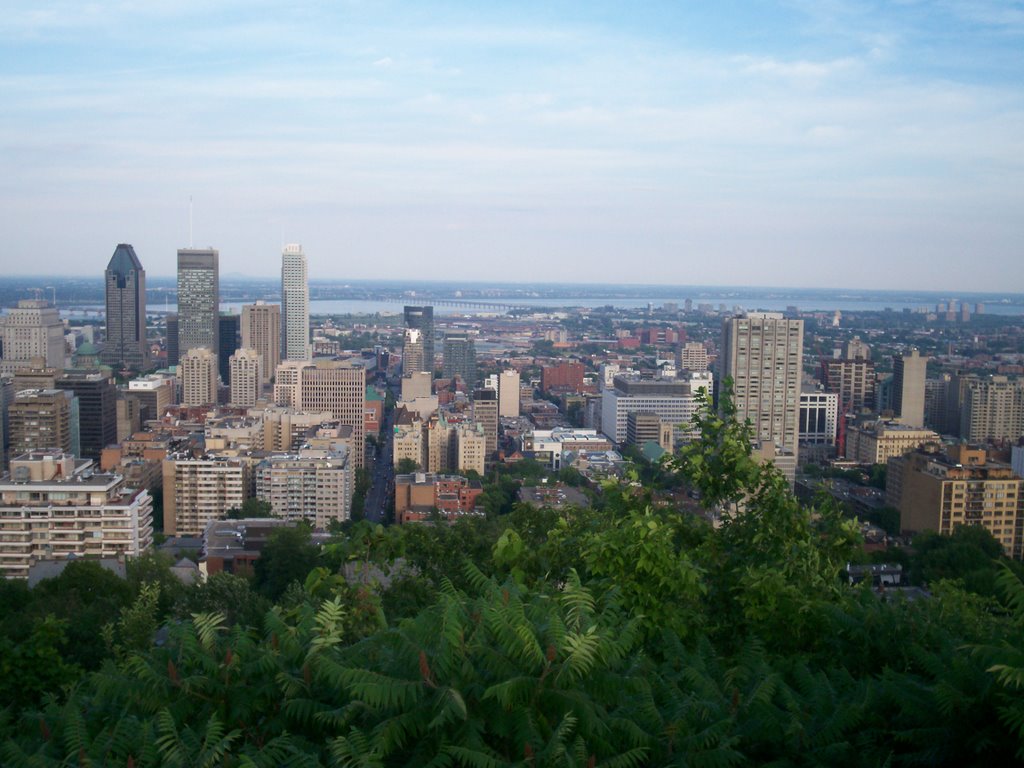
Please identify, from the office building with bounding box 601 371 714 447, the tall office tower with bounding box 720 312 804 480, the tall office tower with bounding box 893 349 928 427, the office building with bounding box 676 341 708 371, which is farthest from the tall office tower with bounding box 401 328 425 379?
the tall office tower with bounding box 893 349 928 427

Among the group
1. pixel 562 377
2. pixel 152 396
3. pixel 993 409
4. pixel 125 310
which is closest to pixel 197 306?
pixel 125 310

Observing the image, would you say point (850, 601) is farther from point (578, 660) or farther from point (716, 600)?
point (578, 660)

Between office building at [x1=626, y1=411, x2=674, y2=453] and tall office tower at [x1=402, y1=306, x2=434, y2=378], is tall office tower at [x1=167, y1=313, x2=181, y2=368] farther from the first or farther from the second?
office building at [x1=626, y1=411, x2=674, y2=453]

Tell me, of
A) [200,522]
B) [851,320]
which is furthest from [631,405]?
[851,320]


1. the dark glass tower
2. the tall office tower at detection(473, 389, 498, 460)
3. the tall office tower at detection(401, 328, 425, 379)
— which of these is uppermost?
the dark glass tower

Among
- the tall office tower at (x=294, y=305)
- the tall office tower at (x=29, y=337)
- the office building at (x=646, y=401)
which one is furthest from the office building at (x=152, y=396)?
the tall office tower at (x=294, y=305)
